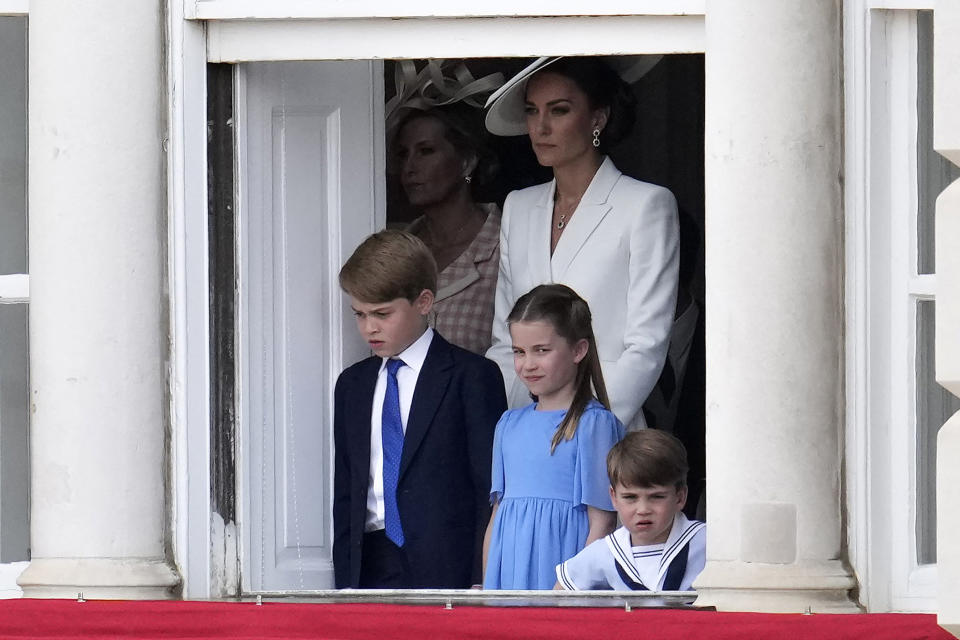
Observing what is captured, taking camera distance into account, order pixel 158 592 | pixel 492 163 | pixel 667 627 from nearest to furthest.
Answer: pixel 667 627 < pixel 158 592 < pixel 492 163

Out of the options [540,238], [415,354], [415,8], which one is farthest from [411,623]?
[415,8]

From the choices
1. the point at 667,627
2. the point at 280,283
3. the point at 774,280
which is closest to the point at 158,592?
the point at 280,283

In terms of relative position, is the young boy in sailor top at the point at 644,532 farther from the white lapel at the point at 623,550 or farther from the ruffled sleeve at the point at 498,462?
the ruffled sleeve at the point at 498,462

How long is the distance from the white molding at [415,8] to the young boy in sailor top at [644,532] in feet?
3.65

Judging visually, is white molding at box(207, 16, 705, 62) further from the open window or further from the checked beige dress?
the checked beige dress

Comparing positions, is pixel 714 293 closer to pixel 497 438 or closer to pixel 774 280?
pixel 774 280

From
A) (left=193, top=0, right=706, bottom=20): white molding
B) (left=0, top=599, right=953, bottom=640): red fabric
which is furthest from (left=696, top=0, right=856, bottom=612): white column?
(left=193, top=0, right=706, bottom=20): white molding

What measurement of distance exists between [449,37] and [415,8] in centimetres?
12

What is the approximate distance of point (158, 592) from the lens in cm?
589

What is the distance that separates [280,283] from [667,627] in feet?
5.13

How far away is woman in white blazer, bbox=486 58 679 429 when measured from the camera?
6.33 m

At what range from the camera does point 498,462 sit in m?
6.23

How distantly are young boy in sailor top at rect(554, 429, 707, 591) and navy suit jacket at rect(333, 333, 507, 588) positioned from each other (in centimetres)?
41

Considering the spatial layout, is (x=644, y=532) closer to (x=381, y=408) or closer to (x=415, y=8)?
(x=381, y=408)
